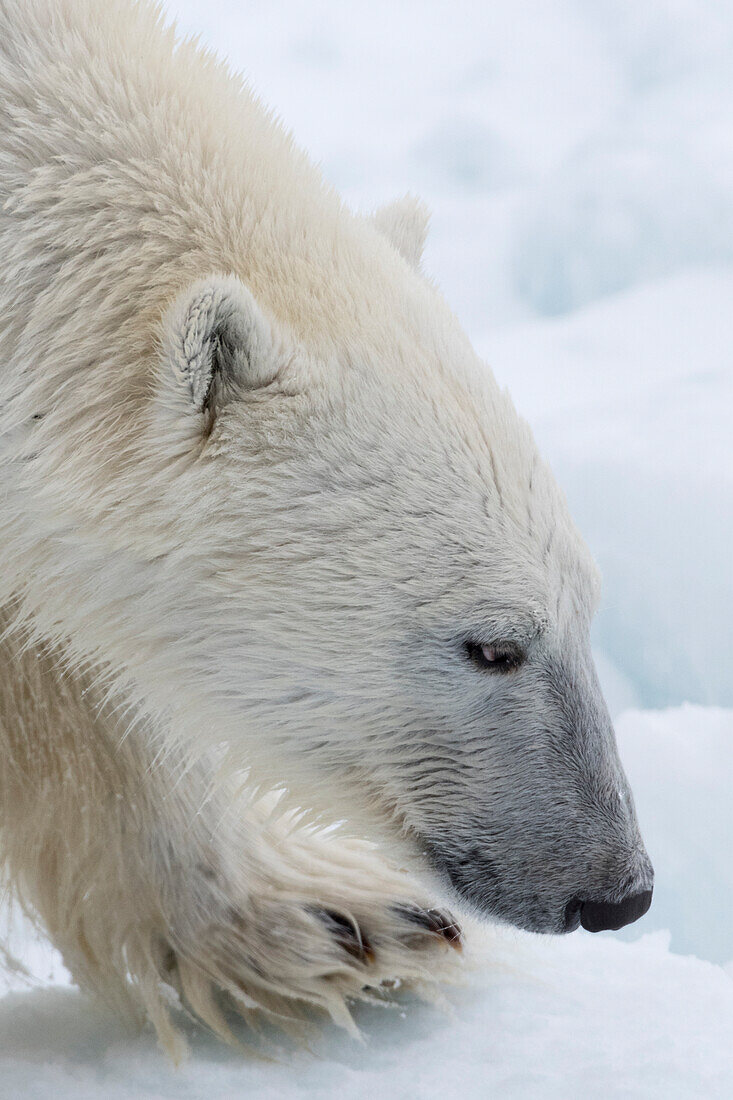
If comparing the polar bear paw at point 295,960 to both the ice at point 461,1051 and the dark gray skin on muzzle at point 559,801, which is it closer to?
the ice at point 461,1051

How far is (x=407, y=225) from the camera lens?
7.73 feet

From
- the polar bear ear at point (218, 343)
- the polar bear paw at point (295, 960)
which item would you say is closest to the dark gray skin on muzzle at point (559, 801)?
the polar bear paw at point (295, 960)

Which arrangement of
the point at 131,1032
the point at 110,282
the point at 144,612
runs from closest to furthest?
1. the point at 110,282
2. the point at 144,612
3. the point at 131,1032

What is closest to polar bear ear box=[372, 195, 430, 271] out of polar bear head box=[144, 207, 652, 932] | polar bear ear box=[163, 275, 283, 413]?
polar bear head box=[144, 207, 652, 932]

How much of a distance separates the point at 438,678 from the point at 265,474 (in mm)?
416

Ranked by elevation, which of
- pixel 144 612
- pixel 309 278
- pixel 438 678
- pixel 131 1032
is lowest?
pixel 131 1032

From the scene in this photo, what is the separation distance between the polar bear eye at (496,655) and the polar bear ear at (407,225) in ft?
2.95

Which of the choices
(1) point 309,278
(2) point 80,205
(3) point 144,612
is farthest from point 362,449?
(2) point 80,205

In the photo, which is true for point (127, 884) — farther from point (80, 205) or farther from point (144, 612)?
point (80, 205)

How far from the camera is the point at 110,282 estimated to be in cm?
170

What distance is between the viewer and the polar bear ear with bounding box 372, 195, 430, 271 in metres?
2.34

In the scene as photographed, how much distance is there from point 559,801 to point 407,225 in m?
1.21

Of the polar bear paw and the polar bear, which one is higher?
the polar bear

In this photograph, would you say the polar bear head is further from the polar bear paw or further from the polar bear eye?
the polar bear paw
